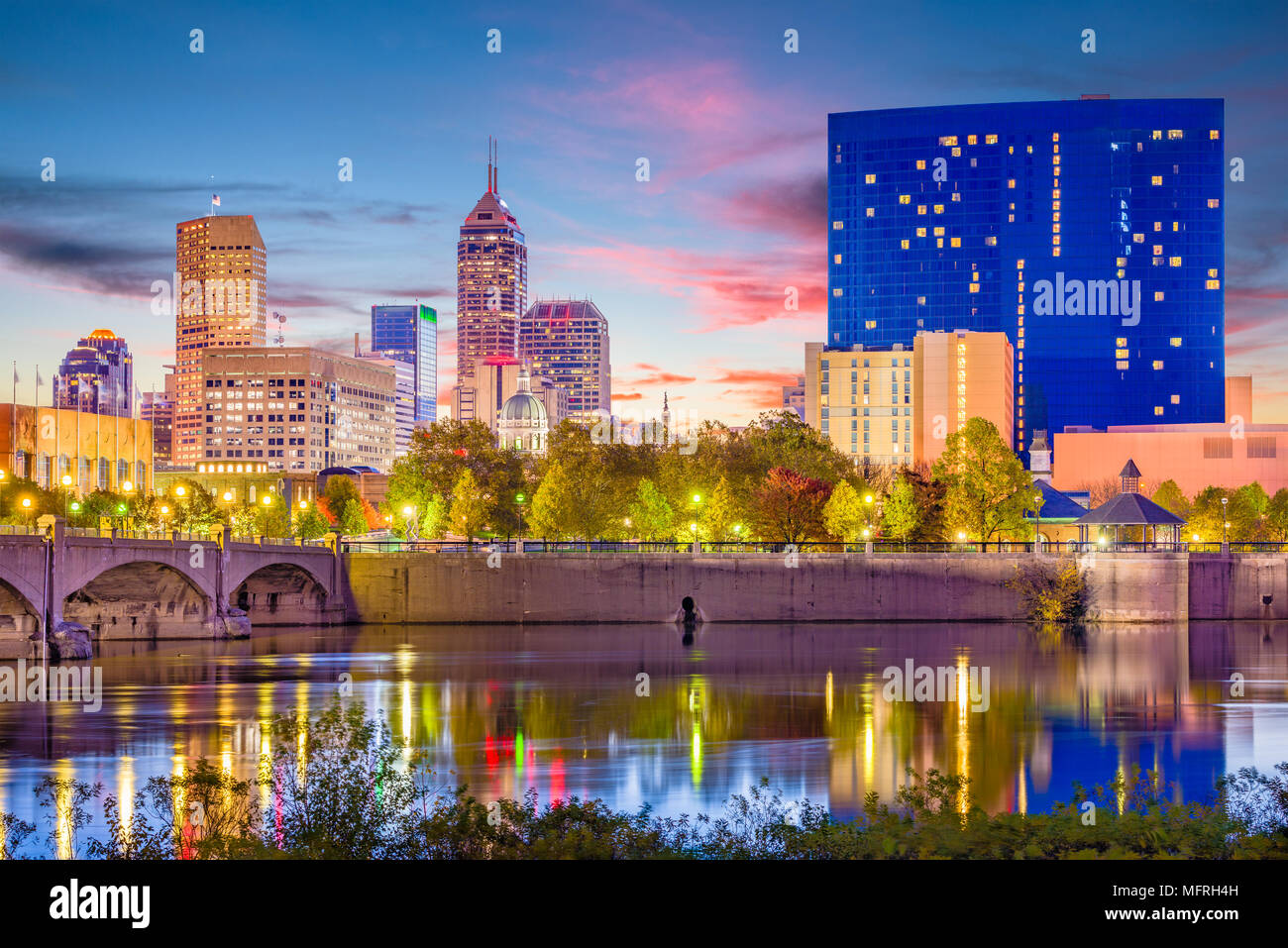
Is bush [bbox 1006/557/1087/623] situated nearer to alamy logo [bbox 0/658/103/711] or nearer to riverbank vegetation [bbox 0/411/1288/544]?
riverbank vegetation [bbox 0/411/1288/544]

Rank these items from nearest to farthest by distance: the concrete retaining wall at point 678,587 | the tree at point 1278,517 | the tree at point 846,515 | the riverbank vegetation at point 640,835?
the riverbank vegetation at point 640,835
the concrete retaining wall at point 678,587
the tree at point 846,515
the tree at point 1278,517

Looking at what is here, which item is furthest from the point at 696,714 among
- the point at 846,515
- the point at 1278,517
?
the point at 1278,517

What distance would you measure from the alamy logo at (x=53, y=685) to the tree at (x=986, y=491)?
219 feet

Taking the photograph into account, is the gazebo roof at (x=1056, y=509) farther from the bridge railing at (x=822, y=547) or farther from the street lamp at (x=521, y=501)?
the street lamp at (x=521, y=501)

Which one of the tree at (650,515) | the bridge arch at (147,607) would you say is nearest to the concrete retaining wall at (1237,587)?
the tree at (650,515)

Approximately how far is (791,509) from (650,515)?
1219 centimetres

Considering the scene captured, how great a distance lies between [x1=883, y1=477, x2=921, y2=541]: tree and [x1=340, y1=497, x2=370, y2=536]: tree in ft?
234

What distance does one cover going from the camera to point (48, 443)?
167 m

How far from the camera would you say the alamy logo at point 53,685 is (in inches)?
2121

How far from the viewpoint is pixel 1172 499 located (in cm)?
15612

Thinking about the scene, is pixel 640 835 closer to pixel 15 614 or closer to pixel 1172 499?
pixel 15 614
